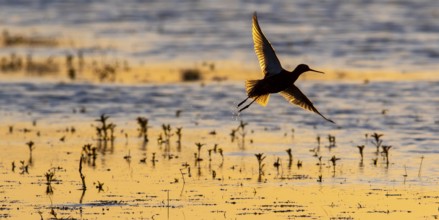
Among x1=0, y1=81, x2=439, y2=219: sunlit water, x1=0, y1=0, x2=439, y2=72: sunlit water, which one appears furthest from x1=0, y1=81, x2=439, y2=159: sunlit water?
x1=0, y1=0, x2=439, y2=72: sunlit water

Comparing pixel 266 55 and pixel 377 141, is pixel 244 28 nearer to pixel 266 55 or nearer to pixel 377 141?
pixel 377 141

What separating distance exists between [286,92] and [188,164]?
62.6 inches

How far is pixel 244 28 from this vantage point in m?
32.7

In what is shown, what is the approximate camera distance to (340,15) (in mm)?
36688

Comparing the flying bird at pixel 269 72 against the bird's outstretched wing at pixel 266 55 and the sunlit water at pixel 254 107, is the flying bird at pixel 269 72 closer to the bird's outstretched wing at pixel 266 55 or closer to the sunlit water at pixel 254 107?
the bird's outstretched wing at pixel 266 55

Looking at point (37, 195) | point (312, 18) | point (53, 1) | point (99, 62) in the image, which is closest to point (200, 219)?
point (37, 195)

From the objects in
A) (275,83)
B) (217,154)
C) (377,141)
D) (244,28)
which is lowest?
(217,154)

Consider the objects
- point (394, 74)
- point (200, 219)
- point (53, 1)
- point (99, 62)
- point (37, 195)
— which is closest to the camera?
point (200, 219)

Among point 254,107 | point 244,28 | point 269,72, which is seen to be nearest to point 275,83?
point 269,72

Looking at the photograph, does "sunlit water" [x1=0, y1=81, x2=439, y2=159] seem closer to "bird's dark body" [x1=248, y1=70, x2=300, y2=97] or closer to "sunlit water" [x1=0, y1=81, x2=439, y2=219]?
"sunlit water" [x1=0, y1=81, x2=439, y2=219]

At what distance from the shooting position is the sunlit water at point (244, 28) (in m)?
26.4

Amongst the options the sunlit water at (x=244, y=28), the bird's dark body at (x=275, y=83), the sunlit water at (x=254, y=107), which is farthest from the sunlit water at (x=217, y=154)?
the sunlit water at (x=244, y=28)

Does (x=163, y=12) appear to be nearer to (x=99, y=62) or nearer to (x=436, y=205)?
(x=99, y=62)

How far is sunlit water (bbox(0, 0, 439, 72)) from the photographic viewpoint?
1039 inches
